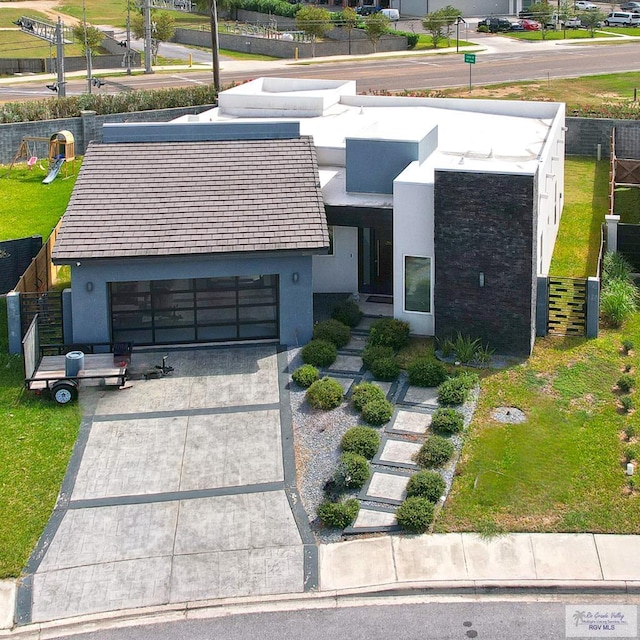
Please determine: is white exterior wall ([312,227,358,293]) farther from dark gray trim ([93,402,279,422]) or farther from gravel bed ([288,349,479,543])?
dark gray trim ([93,402,279,422])

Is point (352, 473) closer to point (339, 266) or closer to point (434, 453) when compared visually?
point (434, 453)

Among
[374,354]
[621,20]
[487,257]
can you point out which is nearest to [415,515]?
[374,354]

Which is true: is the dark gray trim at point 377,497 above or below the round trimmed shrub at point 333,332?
below

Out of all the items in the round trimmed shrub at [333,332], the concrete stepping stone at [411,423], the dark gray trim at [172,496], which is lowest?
the dark gray trim at [172,496]

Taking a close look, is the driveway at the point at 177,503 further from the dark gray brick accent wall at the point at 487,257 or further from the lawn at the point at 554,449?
the dark gray brick accent wall at the point at 487,257

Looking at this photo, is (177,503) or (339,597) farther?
(177,503)

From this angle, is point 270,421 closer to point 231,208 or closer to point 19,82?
point 231,208

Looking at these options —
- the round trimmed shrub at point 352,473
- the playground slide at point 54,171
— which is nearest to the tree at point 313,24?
the playground slide at point 54,171
